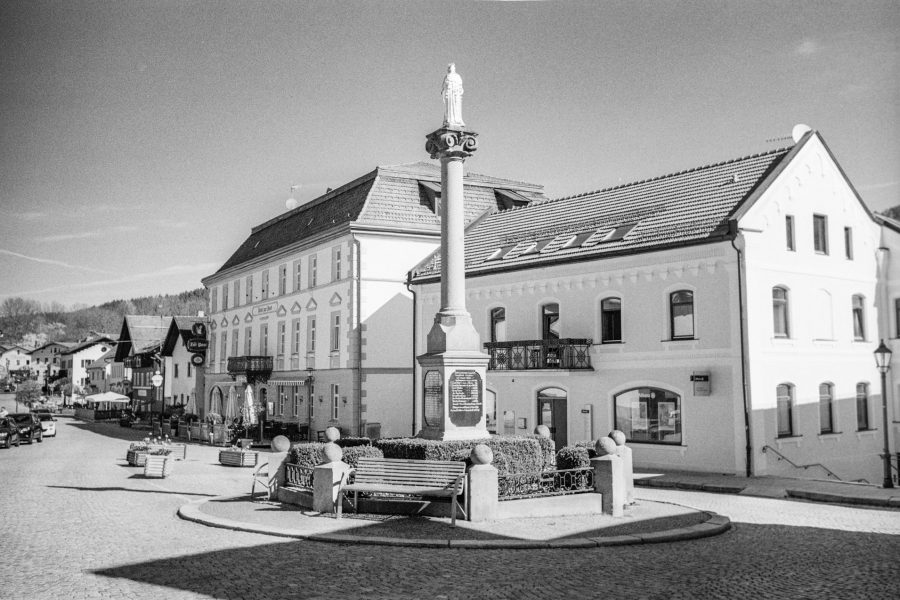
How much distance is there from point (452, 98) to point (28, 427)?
3060 cm

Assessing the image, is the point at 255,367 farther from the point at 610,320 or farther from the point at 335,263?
the point at 610,320

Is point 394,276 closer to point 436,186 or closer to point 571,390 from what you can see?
point 436,186

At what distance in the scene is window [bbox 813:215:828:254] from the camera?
25.4m

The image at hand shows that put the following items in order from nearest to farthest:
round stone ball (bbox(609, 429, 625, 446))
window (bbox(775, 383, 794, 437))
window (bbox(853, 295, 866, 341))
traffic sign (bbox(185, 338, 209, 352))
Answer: round stone ball (bbox(609, 429, 625, 446)), window (bbox(775, 383, 794, 437)), window (bbox(853, 295, 866, 341)), traffic sign (bbox(185, 338, 209, 352))

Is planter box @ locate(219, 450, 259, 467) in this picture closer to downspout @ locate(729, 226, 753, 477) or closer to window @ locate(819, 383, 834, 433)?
downspout @ locate(729, 226, 753, 477)

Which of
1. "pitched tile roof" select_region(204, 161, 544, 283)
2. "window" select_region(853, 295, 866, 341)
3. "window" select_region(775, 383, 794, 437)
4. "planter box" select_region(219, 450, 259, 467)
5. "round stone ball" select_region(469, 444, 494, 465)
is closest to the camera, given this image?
"round stone ball" select_region(469, 444, 494, 465)

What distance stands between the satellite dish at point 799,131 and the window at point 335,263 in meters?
20.3

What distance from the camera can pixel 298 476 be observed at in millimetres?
16141

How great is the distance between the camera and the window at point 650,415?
23547 mm

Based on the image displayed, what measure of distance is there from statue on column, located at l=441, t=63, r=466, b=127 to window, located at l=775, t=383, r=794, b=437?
12.5m

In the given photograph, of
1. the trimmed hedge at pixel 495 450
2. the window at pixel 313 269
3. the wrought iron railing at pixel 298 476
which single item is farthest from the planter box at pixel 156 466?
the window at pixel 313 269

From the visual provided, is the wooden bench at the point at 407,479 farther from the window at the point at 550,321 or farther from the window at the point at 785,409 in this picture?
the window at the point at 550,321

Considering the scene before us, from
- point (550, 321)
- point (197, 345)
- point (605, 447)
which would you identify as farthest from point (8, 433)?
point (605, 447)

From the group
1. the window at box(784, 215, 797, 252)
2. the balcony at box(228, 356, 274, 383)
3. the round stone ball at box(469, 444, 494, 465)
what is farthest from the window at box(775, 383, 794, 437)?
the balcony at box(228, 356, 274, 383)
